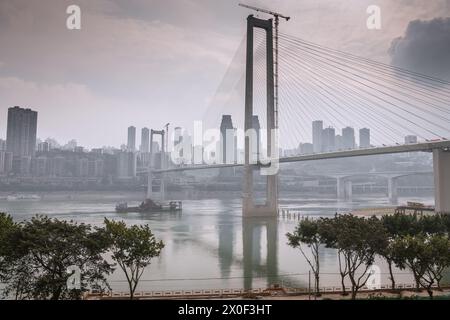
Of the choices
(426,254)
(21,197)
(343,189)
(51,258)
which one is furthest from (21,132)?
(343,189)

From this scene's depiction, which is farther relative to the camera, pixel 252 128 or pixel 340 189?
pixel 340 189

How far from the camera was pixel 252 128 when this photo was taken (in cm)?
2169

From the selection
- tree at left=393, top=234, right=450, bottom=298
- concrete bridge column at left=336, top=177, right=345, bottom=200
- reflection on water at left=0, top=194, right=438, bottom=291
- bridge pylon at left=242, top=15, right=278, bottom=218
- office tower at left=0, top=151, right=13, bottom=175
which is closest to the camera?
tree at left=393, top=234, right=450, bottom=298

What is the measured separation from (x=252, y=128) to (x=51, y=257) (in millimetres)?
17049

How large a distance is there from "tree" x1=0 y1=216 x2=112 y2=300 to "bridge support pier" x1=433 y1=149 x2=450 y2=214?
12816 millimetres

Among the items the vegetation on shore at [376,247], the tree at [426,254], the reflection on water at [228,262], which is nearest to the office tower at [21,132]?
the reflection on water at [228,262]

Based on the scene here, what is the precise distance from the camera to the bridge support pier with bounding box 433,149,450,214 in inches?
539

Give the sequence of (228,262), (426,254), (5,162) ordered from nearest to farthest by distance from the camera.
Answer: (426,254) < (228,262) < (5,162)

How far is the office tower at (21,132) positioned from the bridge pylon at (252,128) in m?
11.8

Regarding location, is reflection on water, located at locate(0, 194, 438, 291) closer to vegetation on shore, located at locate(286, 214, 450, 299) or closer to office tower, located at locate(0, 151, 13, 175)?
vegetation on shore, located at locate(286, 214, 450, 299)

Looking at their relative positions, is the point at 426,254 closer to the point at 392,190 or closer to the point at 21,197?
the point at 21,197

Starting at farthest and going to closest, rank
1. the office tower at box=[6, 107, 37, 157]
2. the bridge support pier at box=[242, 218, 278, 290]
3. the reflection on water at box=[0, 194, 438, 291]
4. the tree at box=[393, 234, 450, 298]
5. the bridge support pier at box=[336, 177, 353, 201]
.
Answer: the bridge support pier at box=[336, 177, 353, 201] < the office tower at box=[6, 107, 37, 157] < the bridge support pier at box=[242, 218, 278, 290] < the reflection on water at box=[0, 194, 438, 291] < the tree at box=[393, 234, 450, 298]

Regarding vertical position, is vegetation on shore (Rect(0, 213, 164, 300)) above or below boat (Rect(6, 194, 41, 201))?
below

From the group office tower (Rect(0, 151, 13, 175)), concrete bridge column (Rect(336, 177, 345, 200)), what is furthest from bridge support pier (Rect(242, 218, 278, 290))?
concrete bridge column (Rect(336, 177, 345, 200))
